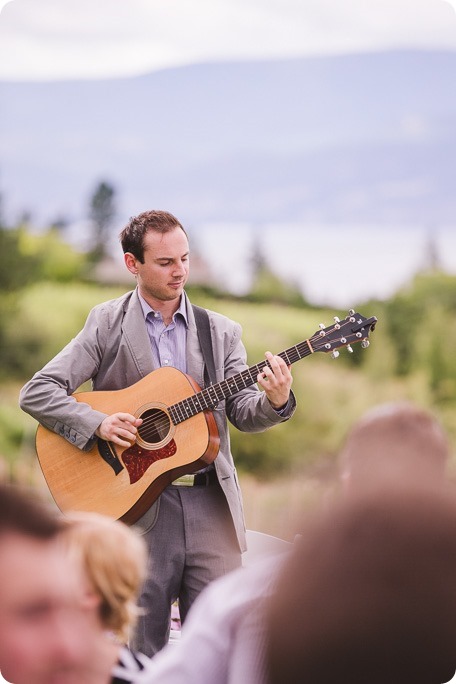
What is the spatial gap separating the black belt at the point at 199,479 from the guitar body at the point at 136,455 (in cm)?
7

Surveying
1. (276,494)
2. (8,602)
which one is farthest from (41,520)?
(276,494)

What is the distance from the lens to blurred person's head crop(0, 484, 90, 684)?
1.25 meters

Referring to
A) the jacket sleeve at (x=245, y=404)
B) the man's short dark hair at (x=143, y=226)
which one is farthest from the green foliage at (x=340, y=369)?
the man's short dark hair at (x=143, y=226)

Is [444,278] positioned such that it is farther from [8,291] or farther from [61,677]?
[61,677]

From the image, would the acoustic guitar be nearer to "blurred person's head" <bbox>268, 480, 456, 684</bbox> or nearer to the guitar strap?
the guitar strap

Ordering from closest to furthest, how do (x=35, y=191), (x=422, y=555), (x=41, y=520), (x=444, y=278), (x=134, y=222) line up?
(x=422, y=555) < (x=41, y=520) < (x=134, y=222) < (x=444, y=278) < (x=35, y=191)

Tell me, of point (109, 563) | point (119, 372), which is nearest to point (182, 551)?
point (119, 372)

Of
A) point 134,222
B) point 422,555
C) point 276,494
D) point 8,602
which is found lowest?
point 276,494

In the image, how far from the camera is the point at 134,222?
2.76 m

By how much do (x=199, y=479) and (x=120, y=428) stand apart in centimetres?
28

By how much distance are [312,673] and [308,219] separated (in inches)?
226

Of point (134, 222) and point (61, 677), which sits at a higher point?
point (134, 222)

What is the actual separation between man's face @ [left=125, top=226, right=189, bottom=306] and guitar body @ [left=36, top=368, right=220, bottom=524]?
0.24 metres

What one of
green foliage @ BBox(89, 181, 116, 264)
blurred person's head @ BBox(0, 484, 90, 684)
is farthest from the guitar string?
green foliage @ BBox(89, 181, 116, 264)
